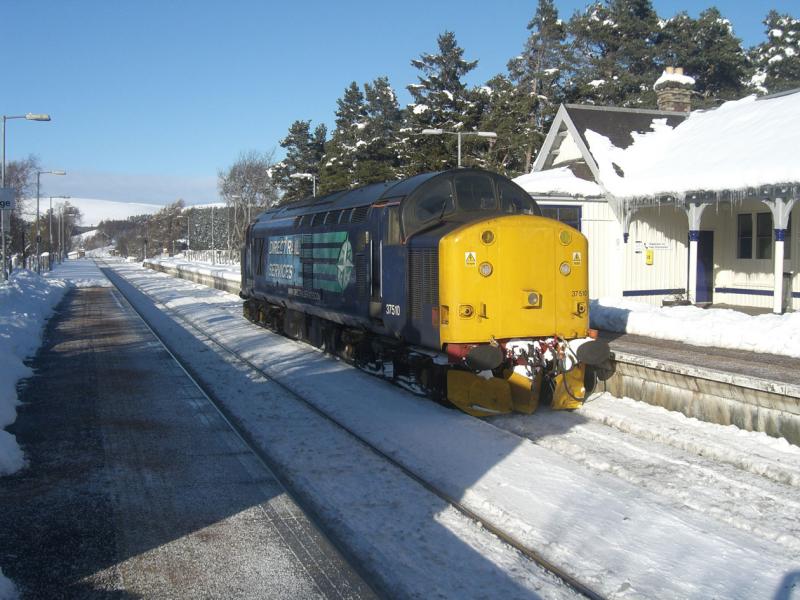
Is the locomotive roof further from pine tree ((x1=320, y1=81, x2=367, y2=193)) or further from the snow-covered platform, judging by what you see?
pine tree ((x1=320, y1=81, x2=367, y2=193))

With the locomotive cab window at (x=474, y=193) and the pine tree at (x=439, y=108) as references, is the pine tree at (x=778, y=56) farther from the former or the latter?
the locomotive cab window at (x=474, y=193)

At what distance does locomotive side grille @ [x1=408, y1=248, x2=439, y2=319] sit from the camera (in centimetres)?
955

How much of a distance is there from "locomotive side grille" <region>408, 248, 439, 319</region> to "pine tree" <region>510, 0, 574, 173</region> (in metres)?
22.4

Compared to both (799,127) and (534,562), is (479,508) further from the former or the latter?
(799,127)

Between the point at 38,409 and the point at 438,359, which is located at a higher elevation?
the point at 438,359

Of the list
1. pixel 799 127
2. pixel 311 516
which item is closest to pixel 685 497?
pixel 311 516

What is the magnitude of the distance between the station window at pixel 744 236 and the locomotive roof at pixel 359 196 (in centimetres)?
1216

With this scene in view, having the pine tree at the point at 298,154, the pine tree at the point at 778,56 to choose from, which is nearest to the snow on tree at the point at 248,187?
the pine tree at the point at 298,154

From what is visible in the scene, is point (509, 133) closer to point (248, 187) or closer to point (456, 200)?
point (456, 200)

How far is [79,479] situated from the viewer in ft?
23.3

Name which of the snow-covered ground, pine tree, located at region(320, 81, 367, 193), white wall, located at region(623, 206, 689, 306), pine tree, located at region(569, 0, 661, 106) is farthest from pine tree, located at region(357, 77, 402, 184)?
Result: the snow-covered ground

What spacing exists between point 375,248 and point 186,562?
6.64 metres

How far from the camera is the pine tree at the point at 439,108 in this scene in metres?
31.1

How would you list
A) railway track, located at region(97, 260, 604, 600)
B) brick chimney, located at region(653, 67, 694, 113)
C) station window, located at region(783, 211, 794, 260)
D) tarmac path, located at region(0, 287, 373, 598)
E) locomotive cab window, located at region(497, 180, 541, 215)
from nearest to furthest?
tarmac path, located at region(0, 287, 373, 598)
railway track, located at region(97, 260, 604, 600)
locomotive cab window, located at region(497, 180, 541, 215)
station window, located at region(783, 211, 794, 260)
brick chimney, located at region(653, 67, 694, 113)
